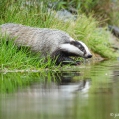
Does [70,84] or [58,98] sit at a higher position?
[58,98]

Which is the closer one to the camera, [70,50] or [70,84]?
[70,84]

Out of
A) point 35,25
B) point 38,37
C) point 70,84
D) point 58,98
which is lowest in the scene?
point 70,84

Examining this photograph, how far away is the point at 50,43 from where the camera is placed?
12.4 m

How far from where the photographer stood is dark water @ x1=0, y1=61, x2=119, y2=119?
5.09 metres

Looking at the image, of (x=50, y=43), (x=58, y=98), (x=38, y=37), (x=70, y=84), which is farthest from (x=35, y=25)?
(x=58, y=98)

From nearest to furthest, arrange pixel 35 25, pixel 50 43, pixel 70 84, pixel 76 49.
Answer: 1. pixel 70 84
2. pixel 50 43
3. pixel 76 49
4. pixel 35 25

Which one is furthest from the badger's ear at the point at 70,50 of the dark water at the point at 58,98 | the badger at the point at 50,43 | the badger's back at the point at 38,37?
the dark water at the point at 58,98

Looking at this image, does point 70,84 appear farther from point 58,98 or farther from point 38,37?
point 38,37

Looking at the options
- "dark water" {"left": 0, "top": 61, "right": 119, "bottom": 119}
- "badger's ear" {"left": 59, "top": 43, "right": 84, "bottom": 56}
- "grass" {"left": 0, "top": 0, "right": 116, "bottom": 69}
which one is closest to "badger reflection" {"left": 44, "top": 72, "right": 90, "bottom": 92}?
"dark water" {"left": 0, "top": 61, "right": 119, "bottom": 119}

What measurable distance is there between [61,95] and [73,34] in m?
9.33

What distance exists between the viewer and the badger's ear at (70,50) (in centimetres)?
1231

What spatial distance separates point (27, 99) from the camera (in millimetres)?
6414

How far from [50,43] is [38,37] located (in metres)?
0.41

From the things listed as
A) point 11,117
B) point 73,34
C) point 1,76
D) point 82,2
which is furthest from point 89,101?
point 82,2
